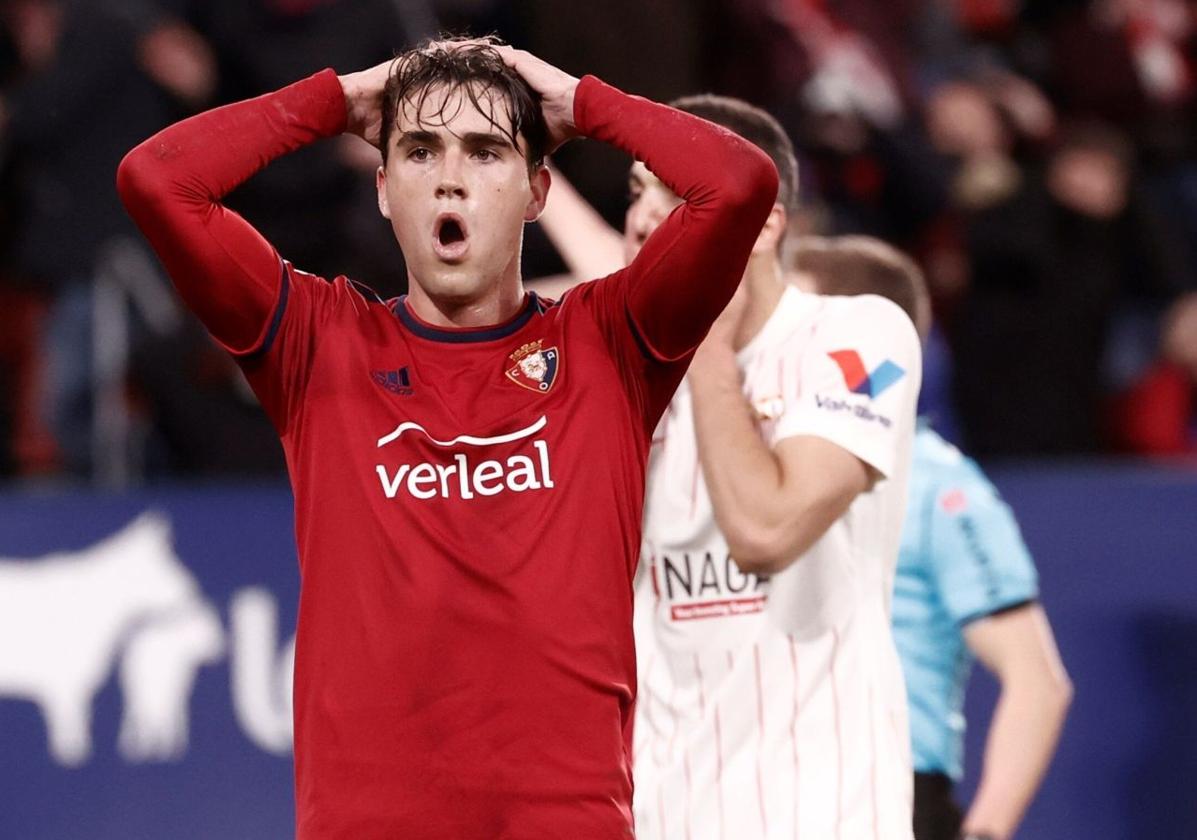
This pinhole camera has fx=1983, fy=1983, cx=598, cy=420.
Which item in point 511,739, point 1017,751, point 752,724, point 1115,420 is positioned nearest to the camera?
point 511,739

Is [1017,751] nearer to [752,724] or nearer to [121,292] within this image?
[752,724]

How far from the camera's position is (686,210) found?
2.91 meters

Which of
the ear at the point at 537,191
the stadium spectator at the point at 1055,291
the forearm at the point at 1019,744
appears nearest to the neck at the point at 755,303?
the ear at the point at 537,191

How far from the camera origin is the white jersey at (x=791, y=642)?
3414 mm

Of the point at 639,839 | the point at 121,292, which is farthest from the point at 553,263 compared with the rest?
the point at 639,839

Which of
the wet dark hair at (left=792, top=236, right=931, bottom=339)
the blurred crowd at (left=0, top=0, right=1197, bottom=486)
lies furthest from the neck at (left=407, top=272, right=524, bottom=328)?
the blurred crowd at (left=0, top=0, right=1197, bottom=486)

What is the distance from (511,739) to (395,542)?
0.32m

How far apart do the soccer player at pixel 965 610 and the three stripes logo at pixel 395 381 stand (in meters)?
1.74

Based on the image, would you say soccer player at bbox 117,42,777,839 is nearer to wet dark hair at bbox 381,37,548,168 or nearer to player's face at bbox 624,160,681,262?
wet dark hair at bbox 381,37,548,168

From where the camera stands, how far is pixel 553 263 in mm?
7086

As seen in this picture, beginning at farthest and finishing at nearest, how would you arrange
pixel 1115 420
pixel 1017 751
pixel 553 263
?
pixel 1115 420
pixel 553 263
pixel 1017 751

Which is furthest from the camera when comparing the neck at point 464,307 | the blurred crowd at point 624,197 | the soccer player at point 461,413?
the blurred crowd at point 624,197

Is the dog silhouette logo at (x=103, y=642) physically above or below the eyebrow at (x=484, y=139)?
below

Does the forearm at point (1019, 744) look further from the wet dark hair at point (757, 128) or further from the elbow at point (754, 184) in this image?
the elbow at point (754, 184)
